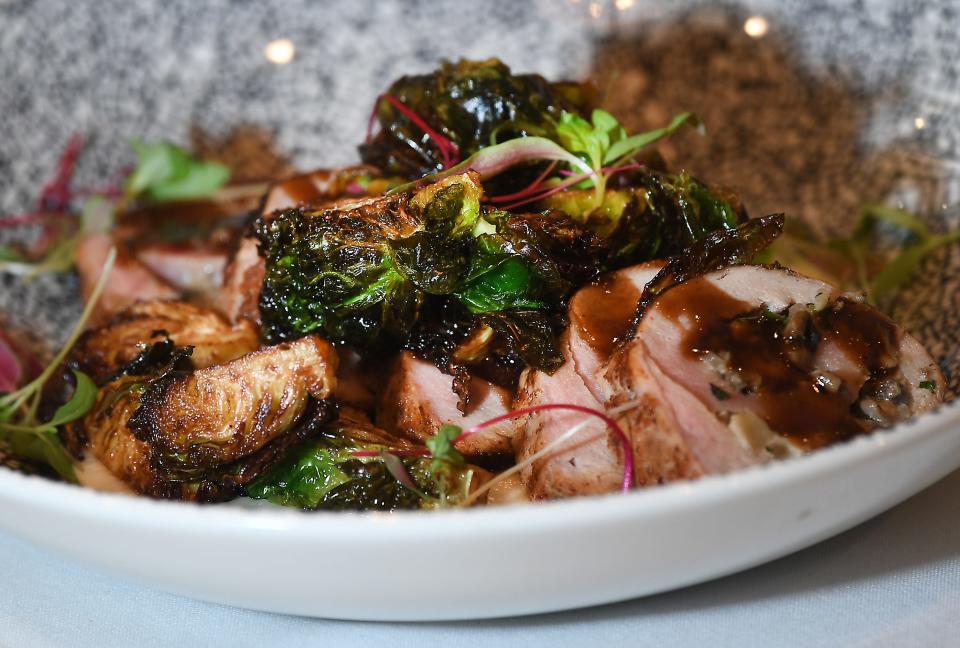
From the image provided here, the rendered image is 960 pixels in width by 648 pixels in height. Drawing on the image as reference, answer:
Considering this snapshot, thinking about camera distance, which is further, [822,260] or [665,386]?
[822,260]

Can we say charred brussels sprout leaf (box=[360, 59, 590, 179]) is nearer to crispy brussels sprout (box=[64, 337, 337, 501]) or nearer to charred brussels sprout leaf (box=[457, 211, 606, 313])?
charred brussels sprout leaf (box=[457, 211, 606, 313])

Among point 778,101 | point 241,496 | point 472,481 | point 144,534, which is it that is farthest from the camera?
point 778,101

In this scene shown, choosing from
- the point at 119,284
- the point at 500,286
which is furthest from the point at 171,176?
the point at 500,286

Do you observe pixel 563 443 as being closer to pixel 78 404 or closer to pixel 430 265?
pixel 430 265

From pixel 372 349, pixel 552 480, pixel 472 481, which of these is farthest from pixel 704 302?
pixel 372 349

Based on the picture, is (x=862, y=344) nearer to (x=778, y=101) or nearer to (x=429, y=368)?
(x=429, y=368)

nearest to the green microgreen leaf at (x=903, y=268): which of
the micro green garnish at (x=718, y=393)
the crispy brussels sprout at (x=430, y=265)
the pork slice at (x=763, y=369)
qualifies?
the pork slice at (x=763, y=369)
